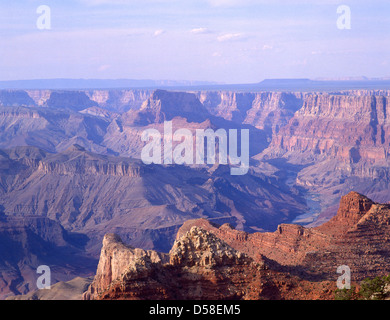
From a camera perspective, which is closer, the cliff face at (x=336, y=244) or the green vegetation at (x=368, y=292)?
the green vegetation at (x=368, y=292)

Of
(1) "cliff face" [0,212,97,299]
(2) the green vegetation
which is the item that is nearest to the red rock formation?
(2) the green vegetation

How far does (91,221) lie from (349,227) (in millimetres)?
119926

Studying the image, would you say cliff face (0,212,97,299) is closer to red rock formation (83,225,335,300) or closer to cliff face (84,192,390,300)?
cliff face (84,192,390,300)

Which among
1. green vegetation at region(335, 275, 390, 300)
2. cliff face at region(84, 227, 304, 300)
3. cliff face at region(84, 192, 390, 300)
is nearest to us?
cliff face at region(84, 227, 304, 300)

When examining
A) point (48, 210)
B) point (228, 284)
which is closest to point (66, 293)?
point (228, 284)

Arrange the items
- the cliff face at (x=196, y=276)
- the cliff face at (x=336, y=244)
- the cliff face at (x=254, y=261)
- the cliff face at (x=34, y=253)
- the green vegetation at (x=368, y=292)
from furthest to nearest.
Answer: the cliff face at (x=34, y=253) → the cliff face at (x=336, y=244) → the cliff face at (x=254, y=261) → the green vegetation at (x=368, y=292) → the cliff face at (x=196, y=276)

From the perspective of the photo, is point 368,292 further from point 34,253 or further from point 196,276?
point 34,253

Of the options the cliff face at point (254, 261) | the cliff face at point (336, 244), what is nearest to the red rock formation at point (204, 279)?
the cliff face at point (254, 261)

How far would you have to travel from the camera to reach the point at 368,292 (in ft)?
114

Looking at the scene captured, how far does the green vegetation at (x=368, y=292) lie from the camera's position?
34188 millimetres

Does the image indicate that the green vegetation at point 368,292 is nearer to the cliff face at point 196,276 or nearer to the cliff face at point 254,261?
the cliff face at point 254,261

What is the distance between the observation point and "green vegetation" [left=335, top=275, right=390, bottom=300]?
112 ft

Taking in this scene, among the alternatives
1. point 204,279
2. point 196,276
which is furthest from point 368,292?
point 196,276

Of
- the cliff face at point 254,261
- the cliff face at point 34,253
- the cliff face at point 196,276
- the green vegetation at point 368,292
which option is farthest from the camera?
the cliff face at point 34,253
